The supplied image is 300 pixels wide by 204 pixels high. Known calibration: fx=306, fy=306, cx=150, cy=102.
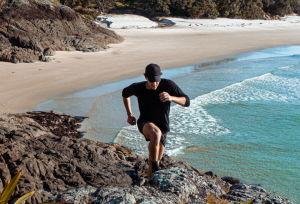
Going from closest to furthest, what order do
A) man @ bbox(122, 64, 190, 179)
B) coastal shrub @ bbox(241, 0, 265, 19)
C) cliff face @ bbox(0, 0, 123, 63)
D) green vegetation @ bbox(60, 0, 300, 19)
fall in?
man @ bbox(122, 64, 190, 179) < cliff face @ bbox(0, 0, 123, 63) < green vegetation @ bbox(60, 0, 300, 19) < coastal shrub @ bbox(241, 0, 265, 19)

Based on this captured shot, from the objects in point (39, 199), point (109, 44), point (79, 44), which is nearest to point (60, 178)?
point (39, 199)

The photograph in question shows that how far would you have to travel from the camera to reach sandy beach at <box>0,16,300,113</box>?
10.4m

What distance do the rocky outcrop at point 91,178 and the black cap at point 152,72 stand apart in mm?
1169

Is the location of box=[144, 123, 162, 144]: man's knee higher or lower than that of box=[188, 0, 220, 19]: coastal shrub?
lower

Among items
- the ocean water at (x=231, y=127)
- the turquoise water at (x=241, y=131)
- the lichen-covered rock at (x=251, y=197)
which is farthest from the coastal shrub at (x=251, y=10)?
the lichen-covered rock at (x=251, y=197)

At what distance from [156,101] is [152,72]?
437 mm

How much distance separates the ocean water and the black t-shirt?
2.38 meters

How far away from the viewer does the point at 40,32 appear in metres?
17.6

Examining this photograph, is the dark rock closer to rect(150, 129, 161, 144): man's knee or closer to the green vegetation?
rect(150, 129, 161, 144): man's knee

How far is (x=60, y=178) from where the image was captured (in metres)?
3.88

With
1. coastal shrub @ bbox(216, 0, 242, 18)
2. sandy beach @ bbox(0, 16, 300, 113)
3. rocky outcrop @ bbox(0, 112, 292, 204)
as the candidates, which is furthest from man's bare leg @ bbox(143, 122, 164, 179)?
coastal shrub @ bbox(216, 0, 242, 18)

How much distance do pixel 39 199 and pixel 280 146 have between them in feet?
18.9

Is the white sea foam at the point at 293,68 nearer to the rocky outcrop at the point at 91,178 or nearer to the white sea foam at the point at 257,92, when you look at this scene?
the white sea foam at the point at 257,92

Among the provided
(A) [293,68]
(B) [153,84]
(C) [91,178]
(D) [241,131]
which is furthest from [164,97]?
(A) [293,68]
